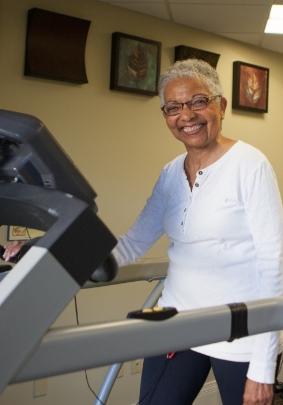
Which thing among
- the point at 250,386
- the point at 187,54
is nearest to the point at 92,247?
the point at 250,386

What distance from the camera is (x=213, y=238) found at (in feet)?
4.45

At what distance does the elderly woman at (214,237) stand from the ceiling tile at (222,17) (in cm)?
152

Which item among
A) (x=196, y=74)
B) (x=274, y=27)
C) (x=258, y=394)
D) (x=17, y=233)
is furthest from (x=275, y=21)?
(x=258, y=394)

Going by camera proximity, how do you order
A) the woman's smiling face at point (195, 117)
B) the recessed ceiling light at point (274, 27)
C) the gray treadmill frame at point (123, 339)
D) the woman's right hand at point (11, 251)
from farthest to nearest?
the recessed ceiling light at point (274, 27), the woman's smiling face at point (195, 117), the woman's right hand at point (11, 251), the gray treadmill frame at point (123, 339)

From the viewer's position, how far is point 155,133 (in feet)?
10.0

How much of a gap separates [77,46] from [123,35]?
0.31 metres

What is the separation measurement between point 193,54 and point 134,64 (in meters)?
0.47

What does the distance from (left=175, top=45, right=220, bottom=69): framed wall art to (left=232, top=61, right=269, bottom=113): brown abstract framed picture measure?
0.24 m

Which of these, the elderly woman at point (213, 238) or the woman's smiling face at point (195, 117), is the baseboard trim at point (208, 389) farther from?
the woman's smiling face at point (195, 117)

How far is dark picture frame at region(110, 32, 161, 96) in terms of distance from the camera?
2.79 metres

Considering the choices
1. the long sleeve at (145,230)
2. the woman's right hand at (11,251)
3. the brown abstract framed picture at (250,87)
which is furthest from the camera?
the brown abstract framed picture at (250,87)

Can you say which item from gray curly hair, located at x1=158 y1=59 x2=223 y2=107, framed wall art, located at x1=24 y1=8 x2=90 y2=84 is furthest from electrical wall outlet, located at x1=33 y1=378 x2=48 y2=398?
gray curly hair, located at x1=158 y1=59 x2=223 y2=107

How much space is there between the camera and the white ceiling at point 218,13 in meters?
2.74

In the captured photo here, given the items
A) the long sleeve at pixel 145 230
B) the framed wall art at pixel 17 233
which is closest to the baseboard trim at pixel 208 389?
the framed wall art at pixel 17 233
